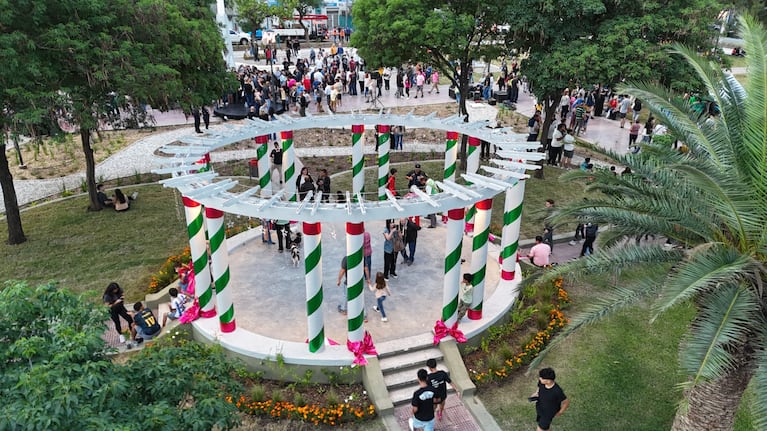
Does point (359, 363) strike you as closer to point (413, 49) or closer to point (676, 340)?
point (676, 340)

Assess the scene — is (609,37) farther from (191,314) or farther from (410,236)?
(191,314)

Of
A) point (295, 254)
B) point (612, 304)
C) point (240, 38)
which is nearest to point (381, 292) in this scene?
point (295, 254)

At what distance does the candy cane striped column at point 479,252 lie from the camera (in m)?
11.8

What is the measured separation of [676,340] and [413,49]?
1330 cm

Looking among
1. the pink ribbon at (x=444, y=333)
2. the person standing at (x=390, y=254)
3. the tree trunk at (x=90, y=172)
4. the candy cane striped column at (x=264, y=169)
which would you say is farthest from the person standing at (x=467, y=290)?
the tree trunk at (x=90, y=172)

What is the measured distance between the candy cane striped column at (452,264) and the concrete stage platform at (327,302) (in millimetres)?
576

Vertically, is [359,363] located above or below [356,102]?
below

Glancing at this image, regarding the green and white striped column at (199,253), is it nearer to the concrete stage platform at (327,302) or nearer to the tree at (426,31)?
the concrete stage platform at (327,302)

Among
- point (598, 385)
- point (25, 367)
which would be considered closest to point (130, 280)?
point (25, 367)

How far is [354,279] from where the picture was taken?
420 inches

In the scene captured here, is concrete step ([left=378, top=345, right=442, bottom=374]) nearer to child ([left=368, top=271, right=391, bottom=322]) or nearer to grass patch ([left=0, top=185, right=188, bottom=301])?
child ([left=368, top=271, right=391, bottom=322])

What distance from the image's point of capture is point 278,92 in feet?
109

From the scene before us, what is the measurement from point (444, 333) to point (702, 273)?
5.86 meters

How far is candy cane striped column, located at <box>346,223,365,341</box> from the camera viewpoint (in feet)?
33.9
